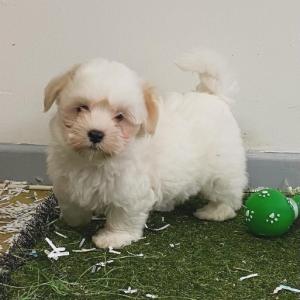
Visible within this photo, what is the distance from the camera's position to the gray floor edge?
2.53m

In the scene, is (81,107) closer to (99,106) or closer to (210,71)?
(99,106)

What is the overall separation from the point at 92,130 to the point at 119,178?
0.77ft

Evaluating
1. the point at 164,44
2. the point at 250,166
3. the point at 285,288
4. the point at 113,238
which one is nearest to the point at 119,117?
the point at 113,238

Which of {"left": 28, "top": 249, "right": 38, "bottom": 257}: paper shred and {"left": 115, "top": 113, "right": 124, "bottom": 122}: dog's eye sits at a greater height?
{"left": 115, "top": 113, "right": 124, "bottom": 122}: dog's eye

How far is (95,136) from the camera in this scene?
65.8 inches

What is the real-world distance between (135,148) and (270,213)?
1.49 feet

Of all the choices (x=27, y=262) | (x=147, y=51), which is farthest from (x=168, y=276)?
(x=147, y=51)

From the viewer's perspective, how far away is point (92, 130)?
5.47ft

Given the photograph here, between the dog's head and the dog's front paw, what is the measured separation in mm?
312

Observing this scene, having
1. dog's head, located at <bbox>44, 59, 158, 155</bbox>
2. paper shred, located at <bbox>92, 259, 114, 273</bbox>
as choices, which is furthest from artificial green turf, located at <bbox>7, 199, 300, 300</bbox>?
dog's head, located at <bbox>44, 59, 158, 155</bbox>

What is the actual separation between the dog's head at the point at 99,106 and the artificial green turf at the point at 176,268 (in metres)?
0.34

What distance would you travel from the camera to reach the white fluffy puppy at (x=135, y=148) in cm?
170

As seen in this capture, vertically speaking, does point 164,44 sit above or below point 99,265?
above

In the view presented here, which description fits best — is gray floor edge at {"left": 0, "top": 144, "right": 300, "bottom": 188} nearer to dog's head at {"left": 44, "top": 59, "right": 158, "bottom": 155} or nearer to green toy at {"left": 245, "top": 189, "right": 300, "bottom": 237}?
green toy at {"left": 245, "top": 189, "right": 300, "bottom": 237}
